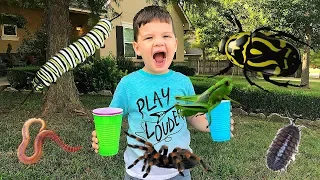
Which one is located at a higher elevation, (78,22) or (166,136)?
(78,22)

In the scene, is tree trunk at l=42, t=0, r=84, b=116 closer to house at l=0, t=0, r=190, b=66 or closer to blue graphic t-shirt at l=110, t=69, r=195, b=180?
blue graphic t-shirt at l=110, t=69, r=195, b=180

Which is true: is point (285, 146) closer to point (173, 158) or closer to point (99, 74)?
point (173, 158)

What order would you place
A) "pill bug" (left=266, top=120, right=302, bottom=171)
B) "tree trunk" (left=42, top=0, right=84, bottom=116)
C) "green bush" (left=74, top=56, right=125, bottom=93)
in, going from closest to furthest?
"pill bug" (left=266, top=120, right=302, bottom=171) < "tree trunk" (left=42, top=0, right=84, bottom=116) < "green bush" (left=74, top=56, right=125, bottom=93)

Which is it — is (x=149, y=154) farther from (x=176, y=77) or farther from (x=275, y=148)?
(x=176, y=77)

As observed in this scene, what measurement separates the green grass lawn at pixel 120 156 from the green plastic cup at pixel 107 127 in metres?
2.28

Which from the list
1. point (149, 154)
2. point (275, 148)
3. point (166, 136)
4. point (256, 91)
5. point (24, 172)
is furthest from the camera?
point (256, 91)

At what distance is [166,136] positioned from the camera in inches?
59.8

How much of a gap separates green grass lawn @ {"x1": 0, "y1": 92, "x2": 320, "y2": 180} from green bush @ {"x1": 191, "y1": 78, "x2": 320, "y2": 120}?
0.91 feet

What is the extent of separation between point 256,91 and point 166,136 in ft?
15.6

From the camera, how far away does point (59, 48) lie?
5.63 meters

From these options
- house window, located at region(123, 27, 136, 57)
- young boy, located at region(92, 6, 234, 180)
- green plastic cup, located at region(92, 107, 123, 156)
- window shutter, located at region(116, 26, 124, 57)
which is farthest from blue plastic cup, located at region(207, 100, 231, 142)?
house window, located at region(123, 27, 136, 57)

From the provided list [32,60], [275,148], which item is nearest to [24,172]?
[275,148]

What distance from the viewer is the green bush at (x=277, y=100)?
18.6 ft

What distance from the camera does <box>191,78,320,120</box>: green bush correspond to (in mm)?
5664
